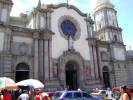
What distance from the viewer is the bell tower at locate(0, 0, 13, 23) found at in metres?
27.8

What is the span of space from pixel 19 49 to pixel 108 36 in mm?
18171

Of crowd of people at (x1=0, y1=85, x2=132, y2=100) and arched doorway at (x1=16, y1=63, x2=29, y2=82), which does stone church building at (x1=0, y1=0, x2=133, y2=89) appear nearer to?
arched doorway at (x1=16, y1=63, x2=29, y2=82)

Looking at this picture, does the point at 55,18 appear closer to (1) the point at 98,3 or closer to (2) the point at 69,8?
(2) the point at 69,8

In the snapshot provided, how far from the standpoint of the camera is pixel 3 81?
13.4 metres

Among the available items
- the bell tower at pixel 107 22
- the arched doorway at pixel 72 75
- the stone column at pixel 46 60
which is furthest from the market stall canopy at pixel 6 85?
the bell tower at pixel 107 22

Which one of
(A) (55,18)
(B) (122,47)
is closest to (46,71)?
(A) (55,18)

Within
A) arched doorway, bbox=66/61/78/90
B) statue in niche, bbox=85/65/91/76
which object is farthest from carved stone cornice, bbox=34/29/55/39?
statue in niche, bbox=85/65/91/76

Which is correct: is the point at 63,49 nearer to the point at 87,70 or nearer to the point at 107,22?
the point at 87,70

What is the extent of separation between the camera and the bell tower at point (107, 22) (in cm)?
3922

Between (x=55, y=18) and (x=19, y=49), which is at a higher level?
(x=55, y=18)

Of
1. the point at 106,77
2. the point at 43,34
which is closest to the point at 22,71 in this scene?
the point at 43,34

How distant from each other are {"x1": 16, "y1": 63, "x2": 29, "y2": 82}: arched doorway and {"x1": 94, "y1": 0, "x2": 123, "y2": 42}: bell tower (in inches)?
696

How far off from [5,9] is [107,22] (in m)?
20.2

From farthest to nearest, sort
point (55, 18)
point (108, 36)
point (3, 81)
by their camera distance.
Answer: point (108, 36) < point (55, 18) < point (3, 81)
